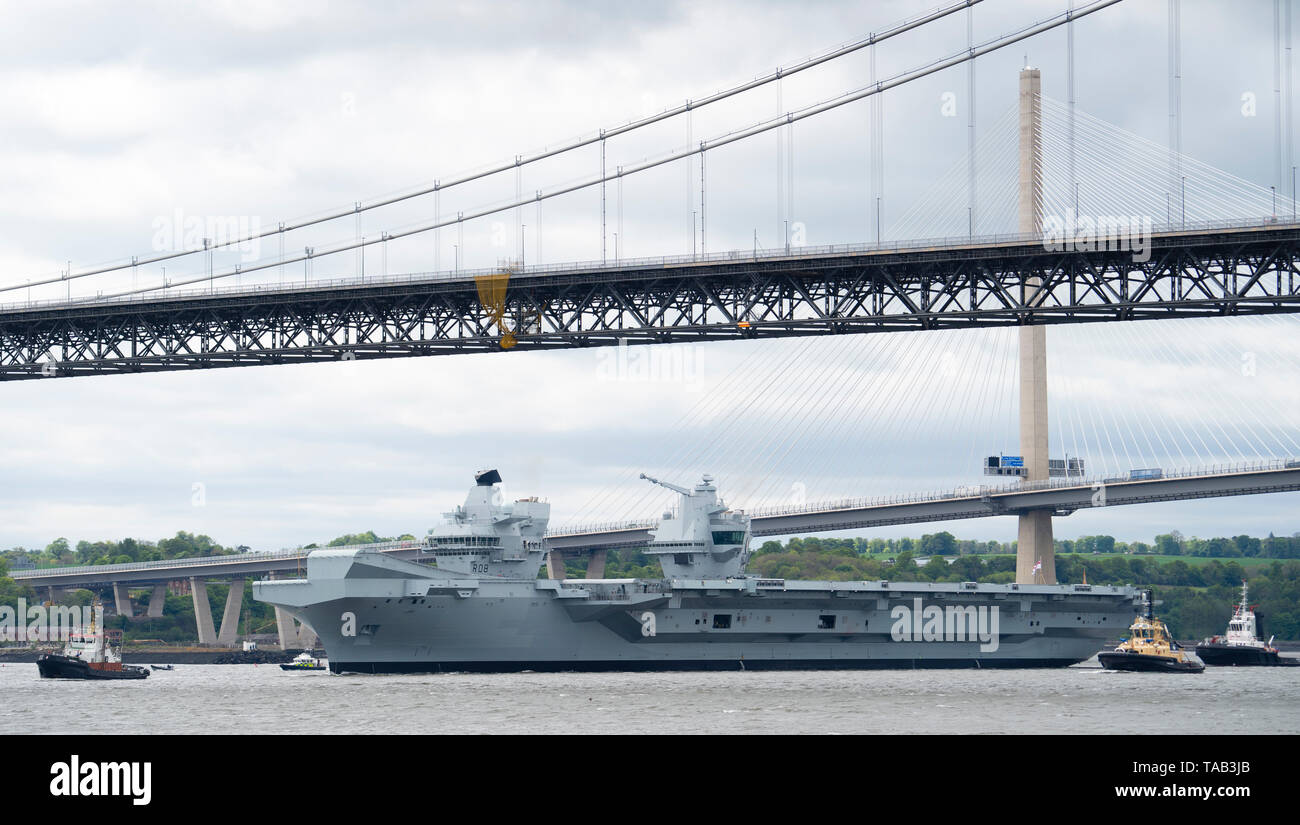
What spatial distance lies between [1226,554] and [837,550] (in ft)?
256

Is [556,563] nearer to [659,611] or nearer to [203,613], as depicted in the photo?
[203,613]

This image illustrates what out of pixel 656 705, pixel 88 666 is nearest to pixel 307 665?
pixel 88 666

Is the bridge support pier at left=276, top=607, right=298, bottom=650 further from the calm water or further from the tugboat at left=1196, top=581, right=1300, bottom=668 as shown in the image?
the tugboat at left=1196, top=581, right=1300, bottom=668

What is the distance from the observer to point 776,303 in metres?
53.7

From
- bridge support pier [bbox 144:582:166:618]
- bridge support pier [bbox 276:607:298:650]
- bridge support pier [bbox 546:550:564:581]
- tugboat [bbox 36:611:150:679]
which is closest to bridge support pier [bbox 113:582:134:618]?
bridge support pier [bbox 144:582:166:618]

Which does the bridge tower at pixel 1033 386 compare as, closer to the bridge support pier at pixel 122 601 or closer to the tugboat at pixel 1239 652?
the tugboat at pixel 1239 652

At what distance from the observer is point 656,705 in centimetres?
4512

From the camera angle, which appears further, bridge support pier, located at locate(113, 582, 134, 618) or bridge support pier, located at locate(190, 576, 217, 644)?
bridge support pier, located at locate(113, 582, 134, 618)

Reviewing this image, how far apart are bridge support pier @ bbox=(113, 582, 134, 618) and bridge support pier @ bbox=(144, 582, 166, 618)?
1.88 meters

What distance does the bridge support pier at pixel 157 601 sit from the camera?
130 m

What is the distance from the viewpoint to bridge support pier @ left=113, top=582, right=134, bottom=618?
127062 mm

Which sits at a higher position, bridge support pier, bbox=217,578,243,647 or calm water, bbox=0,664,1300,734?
calm water, bbox=0,664,1300,734

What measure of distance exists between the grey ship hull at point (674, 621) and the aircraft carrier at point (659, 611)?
7cm
